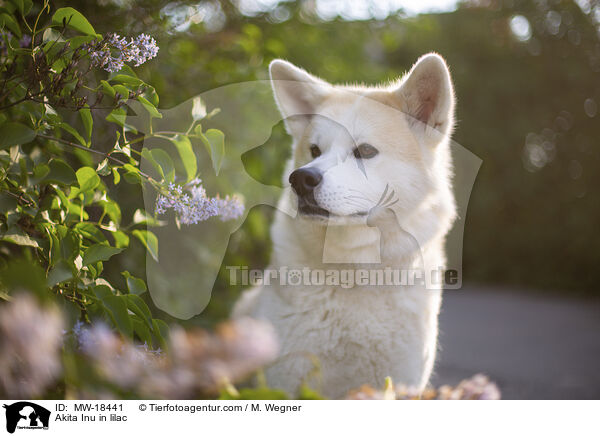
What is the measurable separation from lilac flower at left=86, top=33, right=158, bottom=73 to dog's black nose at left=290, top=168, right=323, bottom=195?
1.61ft

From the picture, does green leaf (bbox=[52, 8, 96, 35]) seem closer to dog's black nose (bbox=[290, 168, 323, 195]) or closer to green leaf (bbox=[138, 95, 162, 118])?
green leaf (bbox=[138, 95, 162, 118])

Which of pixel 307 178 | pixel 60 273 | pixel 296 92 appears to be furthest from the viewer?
pixel 296 92

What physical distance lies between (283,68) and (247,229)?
0.81 m

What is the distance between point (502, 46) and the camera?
328cm

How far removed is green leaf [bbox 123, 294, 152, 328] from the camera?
1009 mm

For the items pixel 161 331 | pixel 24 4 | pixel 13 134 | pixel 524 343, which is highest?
pixel 24 4

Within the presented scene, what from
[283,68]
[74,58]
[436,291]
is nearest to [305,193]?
[283,68]

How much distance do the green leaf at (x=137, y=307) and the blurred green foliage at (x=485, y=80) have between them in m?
0.38

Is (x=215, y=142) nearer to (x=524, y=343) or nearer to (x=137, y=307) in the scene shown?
(x=137, y=307)

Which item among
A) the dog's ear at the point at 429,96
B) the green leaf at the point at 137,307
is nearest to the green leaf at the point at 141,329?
the green leaf at the point at 137,307

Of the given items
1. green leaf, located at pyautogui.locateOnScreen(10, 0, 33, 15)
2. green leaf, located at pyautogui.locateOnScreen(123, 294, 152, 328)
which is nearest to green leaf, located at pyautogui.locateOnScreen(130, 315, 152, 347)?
green leaf, located at pyautogui.locateOnScreen(123, 294, 152, 328)

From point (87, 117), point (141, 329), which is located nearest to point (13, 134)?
point (87, 117)

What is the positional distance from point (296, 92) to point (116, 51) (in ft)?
2.10

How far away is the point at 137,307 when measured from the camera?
1.01 meters
